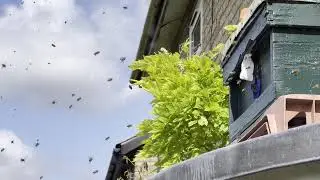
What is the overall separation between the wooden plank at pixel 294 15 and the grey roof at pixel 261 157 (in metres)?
1.39

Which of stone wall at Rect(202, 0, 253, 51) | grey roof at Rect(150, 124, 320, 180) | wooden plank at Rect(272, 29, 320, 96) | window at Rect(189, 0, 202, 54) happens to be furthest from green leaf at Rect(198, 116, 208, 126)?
window at Rect(189, 0, 202, 54)

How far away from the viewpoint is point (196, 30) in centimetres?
1205

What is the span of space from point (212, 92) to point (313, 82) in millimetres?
2401

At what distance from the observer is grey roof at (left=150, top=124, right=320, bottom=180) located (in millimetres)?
3124

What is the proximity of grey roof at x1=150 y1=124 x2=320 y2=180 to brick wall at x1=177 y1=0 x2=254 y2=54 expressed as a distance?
5.17m

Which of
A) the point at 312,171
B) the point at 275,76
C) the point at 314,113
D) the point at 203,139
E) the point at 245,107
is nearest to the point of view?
Result: the point at 312,171

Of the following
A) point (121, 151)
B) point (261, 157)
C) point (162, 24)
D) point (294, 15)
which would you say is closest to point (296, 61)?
point (294, 15)

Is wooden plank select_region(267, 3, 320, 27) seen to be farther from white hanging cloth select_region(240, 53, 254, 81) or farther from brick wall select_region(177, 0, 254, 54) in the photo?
brick wall select_region(177, 0, 254, 54)

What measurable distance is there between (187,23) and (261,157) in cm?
983

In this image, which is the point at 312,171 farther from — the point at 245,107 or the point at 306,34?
the point at 245,107

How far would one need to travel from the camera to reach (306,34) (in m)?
4.61

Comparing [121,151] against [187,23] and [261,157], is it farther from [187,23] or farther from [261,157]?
[261,157]

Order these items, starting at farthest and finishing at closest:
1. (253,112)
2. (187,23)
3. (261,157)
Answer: (187,23) → (253,112) → (261,157)

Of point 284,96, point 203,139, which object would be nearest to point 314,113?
point 284,96
